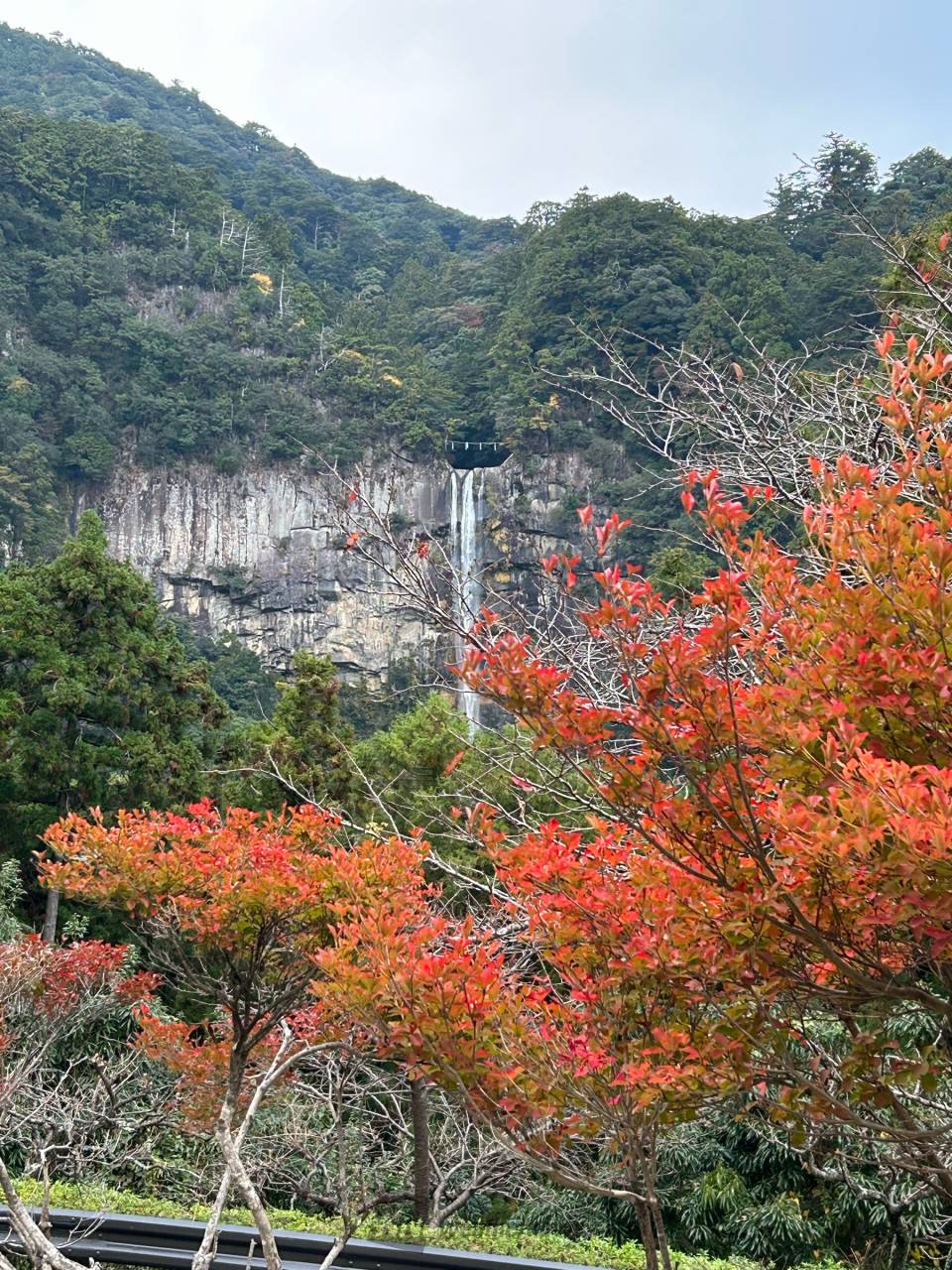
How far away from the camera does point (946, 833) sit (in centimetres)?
155

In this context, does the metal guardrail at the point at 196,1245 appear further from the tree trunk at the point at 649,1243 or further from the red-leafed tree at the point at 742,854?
the red-leafed tree at the point at 742,854

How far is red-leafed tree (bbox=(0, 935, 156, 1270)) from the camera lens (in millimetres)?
5906

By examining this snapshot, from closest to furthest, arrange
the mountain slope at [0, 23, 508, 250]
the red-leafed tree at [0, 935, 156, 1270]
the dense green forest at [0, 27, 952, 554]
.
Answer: the red-leafed tree at [0, 935, 156, 1270] → the dense green forest at [0, 27, 952, 554] → the mountain slope at [0, 23, 508, 250]

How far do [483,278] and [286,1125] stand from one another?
1638 inches

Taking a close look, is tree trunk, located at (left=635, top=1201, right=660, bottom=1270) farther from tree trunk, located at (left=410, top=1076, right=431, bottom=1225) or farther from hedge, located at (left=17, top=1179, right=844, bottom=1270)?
tree trunk, located at (left=410, top=1076, right=431, bottom=1225)

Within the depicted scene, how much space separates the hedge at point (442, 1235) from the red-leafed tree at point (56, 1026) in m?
0.26

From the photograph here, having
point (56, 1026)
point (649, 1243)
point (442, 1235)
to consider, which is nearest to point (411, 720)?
point (56, 1026)

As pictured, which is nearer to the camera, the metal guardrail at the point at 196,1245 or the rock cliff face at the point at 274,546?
the metal guardrail at the point at 196,1245

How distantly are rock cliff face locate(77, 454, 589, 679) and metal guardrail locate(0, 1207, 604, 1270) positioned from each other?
105 ft

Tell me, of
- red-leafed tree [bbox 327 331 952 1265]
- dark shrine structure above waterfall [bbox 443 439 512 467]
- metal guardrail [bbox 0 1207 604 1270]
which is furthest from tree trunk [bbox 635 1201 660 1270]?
dark shrine structure above waterfall [bbox 443 439 512 467]

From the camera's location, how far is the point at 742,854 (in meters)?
2.14

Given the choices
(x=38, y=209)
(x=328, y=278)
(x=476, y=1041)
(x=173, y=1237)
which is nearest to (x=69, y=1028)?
(x=173, y=1237)

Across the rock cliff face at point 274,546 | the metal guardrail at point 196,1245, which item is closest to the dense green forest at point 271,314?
the rock cliff face at point 274,546

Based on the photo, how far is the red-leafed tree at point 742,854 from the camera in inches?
69.7
